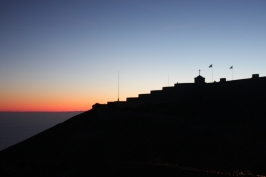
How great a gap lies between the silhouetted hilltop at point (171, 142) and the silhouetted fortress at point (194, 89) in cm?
12

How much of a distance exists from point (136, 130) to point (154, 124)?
6.63 feet

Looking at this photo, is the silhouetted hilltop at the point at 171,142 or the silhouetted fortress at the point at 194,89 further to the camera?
the silhouetted fortress at the point at 194,89

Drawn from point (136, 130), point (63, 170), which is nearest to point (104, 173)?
point (63, 170)

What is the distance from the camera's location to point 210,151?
2028 cm

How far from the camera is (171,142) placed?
22.0 m

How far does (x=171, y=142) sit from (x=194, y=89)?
17277 mm

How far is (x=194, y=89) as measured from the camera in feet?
125

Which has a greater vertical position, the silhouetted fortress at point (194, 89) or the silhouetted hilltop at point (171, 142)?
the silhouetted fortress at point (194, 89)

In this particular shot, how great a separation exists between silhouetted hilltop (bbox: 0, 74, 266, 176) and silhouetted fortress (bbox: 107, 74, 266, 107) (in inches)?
4.7

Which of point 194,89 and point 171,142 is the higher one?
point 194,89

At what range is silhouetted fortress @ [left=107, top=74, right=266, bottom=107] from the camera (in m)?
32.3

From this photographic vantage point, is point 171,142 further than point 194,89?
No

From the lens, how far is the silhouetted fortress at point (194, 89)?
32281 millimetres

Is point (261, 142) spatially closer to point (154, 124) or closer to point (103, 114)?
point (154, 124)
